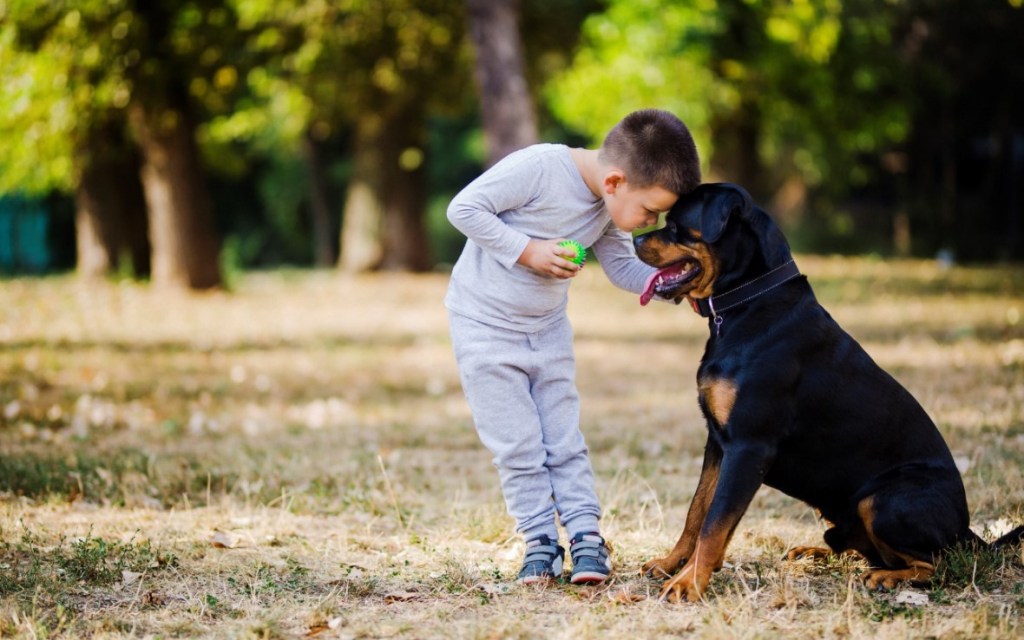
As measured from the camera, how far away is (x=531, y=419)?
4043mm

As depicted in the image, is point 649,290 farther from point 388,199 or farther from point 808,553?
point 388,199

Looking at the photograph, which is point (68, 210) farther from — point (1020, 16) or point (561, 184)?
point (561, 184)

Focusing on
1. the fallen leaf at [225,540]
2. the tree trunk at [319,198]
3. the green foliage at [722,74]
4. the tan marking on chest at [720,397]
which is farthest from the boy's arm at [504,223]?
the tree trunk at [319,198]

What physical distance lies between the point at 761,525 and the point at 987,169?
26886 mm

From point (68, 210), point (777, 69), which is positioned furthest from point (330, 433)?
point (68, 210)

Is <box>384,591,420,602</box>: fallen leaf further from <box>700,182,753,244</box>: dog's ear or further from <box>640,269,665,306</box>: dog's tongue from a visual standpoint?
<box>700,182,753,244</box>: dog's ear

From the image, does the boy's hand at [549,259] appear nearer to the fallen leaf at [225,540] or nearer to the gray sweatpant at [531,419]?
the gray sweatpant at [531,419]

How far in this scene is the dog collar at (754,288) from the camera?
3.76m

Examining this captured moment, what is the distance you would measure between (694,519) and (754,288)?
2.94ft

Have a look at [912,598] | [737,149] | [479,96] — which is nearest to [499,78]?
[479,96]

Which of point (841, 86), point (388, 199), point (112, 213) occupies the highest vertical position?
point (841, 86)

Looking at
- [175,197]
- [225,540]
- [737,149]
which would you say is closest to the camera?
[225,540]

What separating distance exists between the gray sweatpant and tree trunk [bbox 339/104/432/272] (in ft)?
55.9

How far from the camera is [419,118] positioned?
2200 cm
